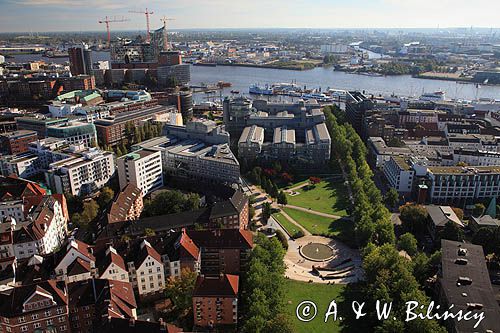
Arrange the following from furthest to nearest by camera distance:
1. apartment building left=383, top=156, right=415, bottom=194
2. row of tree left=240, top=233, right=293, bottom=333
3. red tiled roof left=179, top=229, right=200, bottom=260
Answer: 1. apartment building left=383, top=156, right=415, bottom=194
2. red tiled roof left=179, top=229, right=200, bottom=260
3. row of tree left=240, top=233, right=293, bottom=333

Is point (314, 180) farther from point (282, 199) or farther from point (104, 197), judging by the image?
point (104, 197)

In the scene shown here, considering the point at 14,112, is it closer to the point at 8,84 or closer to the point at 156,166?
the point at 8,84

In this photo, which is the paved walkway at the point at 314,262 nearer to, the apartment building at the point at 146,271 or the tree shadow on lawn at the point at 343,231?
the tree shadow on lawn at the point at 343,231

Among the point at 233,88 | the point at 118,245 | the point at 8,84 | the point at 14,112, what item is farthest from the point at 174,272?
the point at 233,88

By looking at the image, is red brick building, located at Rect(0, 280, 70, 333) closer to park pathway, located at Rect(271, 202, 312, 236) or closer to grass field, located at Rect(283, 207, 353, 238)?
park pathway, located at Rect(271, 202, 312, 236)

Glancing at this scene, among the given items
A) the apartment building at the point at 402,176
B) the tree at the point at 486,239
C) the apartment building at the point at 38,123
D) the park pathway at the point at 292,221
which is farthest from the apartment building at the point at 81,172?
the tree at the point at 486,239

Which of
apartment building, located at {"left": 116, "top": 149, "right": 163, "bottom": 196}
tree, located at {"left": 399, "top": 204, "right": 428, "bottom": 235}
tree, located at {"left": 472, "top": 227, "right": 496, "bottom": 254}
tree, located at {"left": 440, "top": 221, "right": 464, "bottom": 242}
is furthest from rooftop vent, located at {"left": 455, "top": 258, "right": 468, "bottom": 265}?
apartment building, located at {"left": 116, "top": 149, "right": 163, "bottom": 196}
